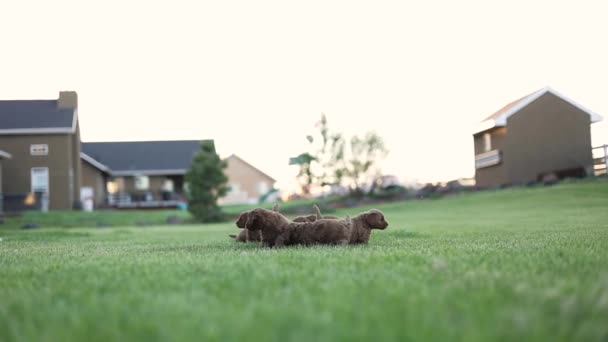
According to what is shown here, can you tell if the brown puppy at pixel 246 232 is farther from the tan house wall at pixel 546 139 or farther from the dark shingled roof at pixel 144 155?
the dark shingled roof at pixel 144 155

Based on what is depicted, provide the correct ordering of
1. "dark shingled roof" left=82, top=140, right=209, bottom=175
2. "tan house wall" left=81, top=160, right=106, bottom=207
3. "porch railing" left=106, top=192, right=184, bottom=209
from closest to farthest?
"tan house wall" left=81, top=160, right=106, bottom=207 → "porch railing" left=106, top=192, right=184, bottom=209 → "dark shingled roof" left=82, top=140, right=209, bottom=175

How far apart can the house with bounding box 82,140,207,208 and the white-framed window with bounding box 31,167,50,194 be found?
29.0ft

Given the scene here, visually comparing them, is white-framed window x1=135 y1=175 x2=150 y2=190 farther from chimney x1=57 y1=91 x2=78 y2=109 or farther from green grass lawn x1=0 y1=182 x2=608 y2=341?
green grass lawn x1=0 y1=182 x2=608 y2=341

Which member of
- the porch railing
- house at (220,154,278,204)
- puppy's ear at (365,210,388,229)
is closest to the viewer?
puppy's ear at (365,210,388,229)

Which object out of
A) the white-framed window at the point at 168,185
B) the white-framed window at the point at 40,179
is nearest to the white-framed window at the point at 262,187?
the white-framed window at the point at 168,185

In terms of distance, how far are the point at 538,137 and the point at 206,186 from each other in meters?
20.7

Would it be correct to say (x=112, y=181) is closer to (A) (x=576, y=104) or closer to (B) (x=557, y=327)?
(A) (x=576, y=104)

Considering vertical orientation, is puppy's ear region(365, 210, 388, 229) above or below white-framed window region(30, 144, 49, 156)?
below

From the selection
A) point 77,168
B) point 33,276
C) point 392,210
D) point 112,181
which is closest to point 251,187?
point 112,181

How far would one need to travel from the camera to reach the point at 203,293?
3.63m

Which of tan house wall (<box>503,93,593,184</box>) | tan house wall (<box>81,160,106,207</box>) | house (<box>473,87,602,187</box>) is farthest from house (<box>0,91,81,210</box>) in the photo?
tan house wall (<box>503,93,593,184</box>)

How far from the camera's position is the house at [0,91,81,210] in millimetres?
43281

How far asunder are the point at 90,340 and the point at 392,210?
33.6 meters

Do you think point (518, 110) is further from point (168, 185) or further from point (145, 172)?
point (168, 185)
